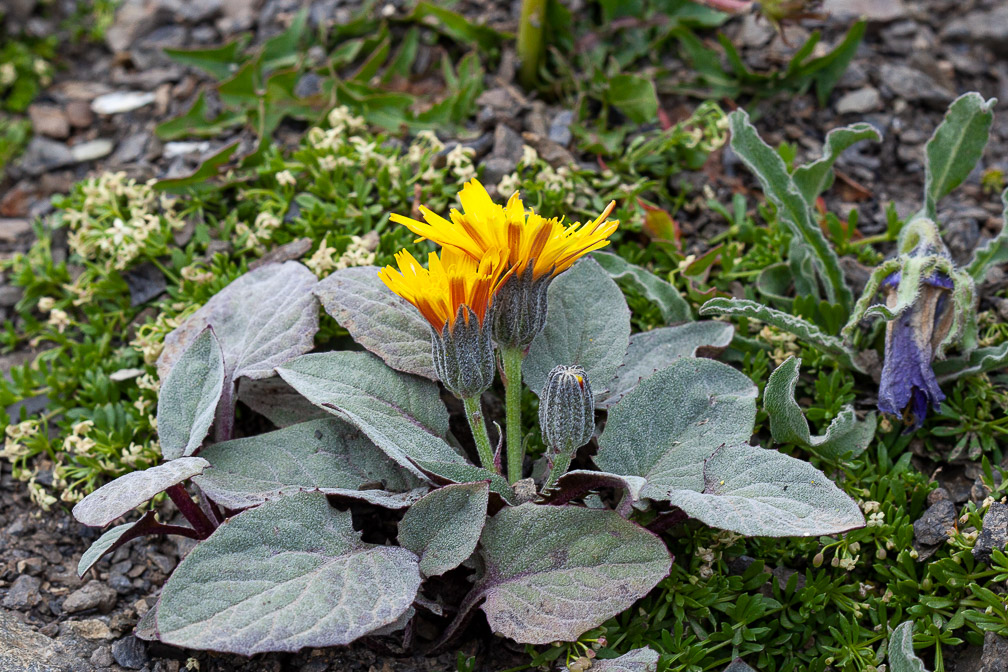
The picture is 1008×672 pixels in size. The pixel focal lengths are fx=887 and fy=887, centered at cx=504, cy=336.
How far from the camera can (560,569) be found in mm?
1901

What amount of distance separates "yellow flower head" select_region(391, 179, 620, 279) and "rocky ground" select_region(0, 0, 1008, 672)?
3.13ft

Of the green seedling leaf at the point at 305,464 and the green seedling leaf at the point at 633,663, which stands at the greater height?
the green seedling leaf at the point at 305,464

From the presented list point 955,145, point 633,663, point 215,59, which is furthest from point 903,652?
point 215,59

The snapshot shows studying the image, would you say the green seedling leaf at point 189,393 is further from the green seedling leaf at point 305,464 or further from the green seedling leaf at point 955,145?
the green seedling leaf at point 955,145

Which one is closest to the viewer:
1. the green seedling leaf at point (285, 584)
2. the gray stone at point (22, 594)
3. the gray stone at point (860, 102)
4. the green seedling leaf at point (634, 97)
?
the green seedling leaf at point (285, 584)

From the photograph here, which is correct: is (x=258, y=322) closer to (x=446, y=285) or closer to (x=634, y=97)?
(x=446, y=285)

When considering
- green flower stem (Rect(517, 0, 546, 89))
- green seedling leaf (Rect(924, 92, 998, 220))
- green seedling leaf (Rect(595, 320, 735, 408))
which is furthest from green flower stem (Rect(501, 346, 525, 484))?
green flower stem (Rect(517, 0, 546, 89))

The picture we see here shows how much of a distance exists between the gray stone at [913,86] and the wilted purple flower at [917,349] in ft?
4.76

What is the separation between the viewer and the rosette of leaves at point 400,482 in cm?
178

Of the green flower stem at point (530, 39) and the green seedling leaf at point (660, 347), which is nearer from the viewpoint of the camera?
the green seedling leaf at point (660, 347)

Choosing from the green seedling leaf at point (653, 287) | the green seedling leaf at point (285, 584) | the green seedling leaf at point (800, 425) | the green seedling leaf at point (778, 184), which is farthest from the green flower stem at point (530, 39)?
the green seedling leaf at point (285, 584)

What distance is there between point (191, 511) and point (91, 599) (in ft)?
1.27

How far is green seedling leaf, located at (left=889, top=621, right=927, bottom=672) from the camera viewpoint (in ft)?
5.89

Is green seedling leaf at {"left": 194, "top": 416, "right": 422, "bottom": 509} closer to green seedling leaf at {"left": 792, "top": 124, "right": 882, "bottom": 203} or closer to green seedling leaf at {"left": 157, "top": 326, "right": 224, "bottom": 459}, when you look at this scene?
green seedling leaf at {"left": 157, "top": 326, "right": 224, "bottom": 459}
